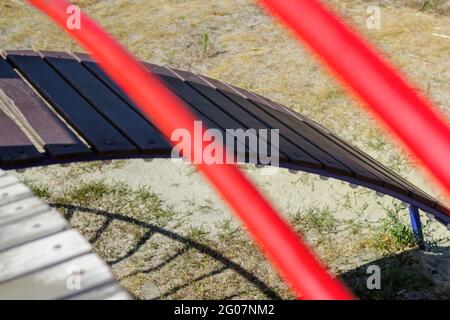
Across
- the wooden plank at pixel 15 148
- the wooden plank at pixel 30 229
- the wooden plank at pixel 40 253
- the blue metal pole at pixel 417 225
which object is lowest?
the blue metal pole at pixel 417 225

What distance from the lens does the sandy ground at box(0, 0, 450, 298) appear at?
6.00 m

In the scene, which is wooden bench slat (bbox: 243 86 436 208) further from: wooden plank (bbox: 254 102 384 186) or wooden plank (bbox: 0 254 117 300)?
wooden plank (bbox: 0 254 117 300)

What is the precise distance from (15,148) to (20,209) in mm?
1362

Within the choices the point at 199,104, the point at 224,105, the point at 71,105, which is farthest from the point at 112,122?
the point at 224,105

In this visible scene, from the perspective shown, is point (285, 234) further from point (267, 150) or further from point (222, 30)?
point (222, 30)

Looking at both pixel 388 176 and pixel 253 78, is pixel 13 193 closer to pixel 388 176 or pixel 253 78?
pixel 388 176

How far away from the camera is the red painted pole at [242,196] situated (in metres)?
1.94

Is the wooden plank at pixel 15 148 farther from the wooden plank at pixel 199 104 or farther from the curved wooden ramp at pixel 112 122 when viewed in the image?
the wooden plank at pixel 199 104

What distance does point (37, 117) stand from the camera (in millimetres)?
3887

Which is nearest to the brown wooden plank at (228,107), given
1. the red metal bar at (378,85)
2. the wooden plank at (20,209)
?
the red metal bar at (378,85)

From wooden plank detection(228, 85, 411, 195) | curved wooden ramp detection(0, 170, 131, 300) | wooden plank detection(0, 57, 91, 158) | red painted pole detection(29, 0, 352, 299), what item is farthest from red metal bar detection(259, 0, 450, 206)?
wooden plank detection(228, 85, 411, 195)

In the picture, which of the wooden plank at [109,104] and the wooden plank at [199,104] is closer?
the wooden plank at [109,104]

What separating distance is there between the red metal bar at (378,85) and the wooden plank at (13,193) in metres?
1.10
